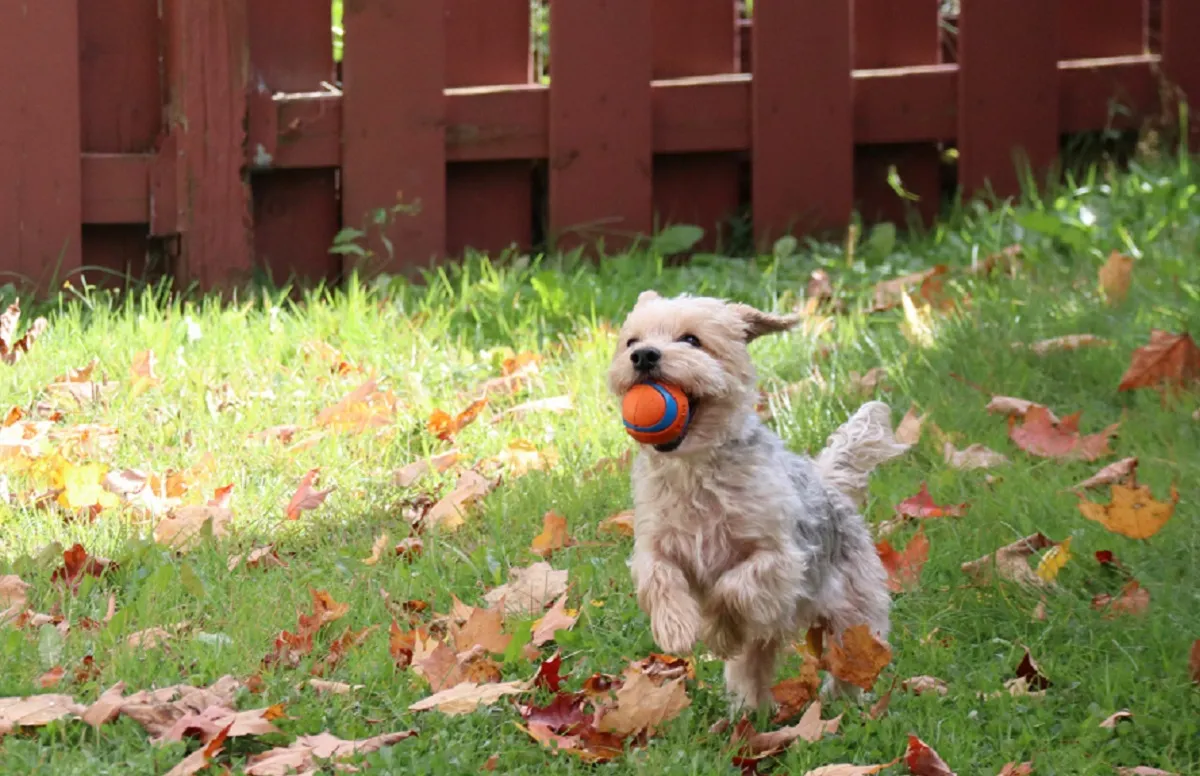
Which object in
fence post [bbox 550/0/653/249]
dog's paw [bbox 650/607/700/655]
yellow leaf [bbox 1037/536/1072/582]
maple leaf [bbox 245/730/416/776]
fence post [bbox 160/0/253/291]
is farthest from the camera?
fence post [bbox 550/0/653/249]

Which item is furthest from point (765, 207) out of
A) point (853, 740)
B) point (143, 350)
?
point (853, 740)

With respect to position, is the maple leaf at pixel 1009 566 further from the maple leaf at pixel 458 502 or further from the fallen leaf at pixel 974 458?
the maple leaf at pixel 458 502

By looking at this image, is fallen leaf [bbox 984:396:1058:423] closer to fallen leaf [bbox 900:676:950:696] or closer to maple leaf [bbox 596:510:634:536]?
maple leaf [bbox 596:510:634:536]

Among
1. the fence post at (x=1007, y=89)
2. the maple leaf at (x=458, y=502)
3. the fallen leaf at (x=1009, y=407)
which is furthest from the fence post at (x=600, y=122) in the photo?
the maple leaf at (x=458, y=502)

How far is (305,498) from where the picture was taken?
5094 mm

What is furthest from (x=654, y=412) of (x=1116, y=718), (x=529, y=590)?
(x=1116, y=718)

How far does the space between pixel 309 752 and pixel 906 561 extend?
69.2 inches

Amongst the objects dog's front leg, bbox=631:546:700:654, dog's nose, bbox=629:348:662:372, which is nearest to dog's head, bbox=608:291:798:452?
dog's nose, bbox=629:348:662:372

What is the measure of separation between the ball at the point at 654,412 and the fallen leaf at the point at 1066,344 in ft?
8.67

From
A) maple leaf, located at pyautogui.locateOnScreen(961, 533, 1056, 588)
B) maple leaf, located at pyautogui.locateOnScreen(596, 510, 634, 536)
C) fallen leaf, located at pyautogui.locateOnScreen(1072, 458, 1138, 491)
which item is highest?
fallen leaf, located at pyautogui.locateOnScreen(1072, 458, 1138, 491)

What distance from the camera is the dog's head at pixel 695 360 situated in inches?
145

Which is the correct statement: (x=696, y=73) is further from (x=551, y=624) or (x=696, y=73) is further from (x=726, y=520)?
(x=726, y=520)

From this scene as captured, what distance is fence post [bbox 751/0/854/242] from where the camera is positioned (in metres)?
7.39

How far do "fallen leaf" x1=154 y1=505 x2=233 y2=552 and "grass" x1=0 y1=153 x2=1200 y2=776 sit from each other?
2.0 inches
